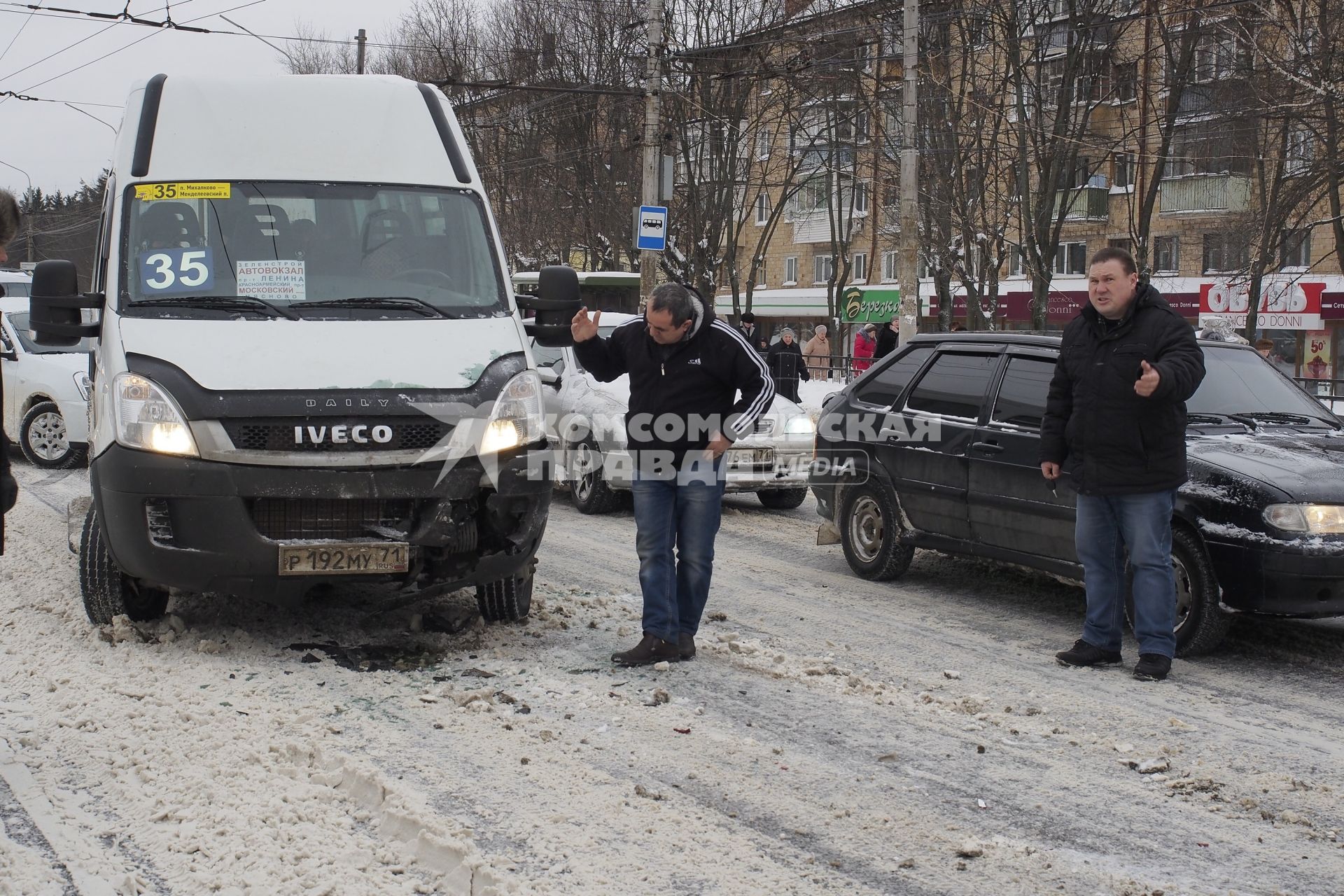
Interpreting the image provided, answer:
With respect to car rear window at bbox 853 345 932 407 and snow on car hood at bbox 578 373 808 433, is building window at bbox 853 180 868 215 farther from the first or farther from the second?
car rear window at bbox 853 345 932 407

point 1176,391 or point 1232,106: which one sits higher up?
point 1232,106

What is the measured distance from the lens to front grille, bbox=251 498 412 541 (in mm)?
5801

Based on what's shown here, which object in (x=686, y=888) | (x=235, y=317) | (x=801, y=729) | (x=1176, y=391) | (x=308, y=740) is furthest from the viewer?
(x=235, y=317)

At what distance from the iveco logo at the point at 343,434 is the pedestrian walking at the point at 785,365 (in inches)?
537

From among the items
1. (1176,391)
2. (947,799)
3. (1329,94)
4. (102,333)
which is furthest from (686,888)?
(1329,94)

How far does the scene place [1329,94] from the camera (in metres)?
14.3

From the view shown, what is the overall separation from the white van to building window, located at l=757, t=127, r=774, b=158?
33.1m

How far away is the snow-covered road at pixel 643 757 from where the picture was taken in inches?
152

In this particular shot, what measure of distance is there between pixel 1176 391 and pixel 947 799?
2372mm

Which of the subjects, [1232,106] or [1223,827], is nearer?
[1223,827]

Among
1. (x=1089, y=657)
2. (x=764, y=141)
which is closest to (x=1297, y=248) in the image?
(x=764, y=141)

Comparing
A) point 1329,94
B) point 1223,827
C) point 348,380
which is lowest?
point 1223,827

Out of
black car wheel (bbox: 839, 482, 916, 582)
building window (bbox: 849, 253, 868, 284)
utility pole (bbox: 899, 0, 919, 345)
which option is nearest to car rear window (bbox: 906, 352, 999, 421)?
black car wheel (bbox: 839, 482, 916, 582)

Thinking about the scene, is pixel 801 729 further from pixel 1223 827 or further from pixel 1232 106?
pixel 1232 106
